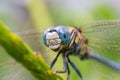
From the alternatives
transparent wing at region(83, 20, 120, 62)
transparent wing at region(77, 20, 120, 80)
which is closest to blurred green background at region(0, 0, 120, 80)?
transparent wing at region(77, 20, 120, 80)

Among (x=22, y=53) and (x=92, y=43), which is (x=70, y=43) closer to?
(x=92, y=43)

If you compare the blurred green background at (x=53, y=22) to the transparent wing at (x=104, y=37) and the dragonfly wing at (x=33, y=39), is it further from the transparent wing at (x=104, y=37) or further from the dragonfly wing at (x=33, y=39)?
the transparent wing at (x=104, y=37)

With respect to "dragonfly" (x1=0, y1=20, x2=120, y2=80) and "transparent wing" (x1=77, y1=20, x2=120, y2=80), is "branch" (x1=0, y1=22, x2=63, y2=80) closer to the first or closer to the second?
"dragonfly" (x1=0, y1=20, x2=120, y2=80)

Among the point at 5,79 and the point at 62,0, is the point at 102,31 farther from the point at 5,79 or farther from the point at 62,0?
the point at 62,0

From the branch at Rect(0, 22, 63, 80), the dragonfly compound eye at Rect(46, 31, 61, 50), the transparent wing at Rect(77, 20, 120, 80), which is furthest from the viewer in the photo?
the transparent wing at Rect(77, 20, 120, 80)

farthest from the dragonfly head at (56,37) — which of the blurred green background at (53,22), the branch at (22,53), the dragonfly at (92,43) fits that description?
the branch at (22,53)

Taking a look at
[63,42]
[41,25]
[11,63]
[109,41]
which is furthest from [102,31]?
[11,63]

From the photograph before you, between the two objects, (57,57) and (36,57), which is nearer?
(36,57)
